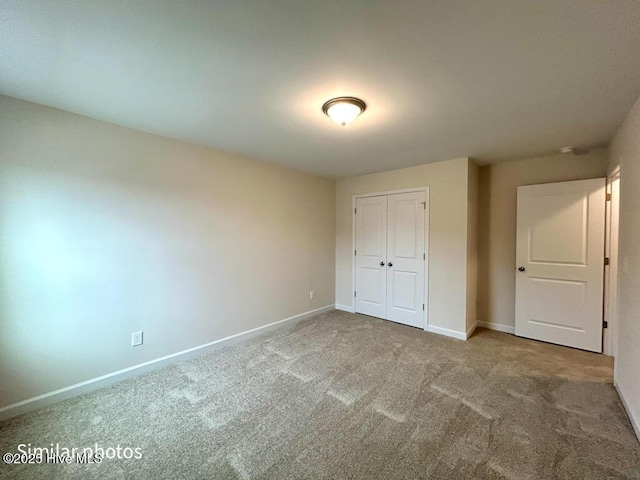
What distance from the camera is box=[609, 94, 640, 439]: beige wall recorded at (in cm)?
181

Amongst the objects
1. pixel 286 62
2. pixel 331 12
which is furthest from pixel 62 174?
pixel 331 12

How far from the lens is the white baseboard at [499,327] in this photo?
356cm

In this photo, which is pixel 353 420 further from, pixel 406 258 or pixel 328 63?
pixel 406 258

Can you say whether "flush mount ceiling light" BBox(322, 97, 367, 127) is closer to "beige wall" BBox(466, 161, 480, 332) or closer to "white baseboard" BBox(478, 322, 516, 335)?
"beige wall" BBox(466, 161, 480, 332)

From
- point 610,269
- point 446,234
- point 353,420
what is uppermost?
point 446,234

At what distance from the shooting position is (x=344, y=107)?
75.3 inches

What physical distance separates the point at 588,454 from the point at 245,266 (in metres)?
3.26

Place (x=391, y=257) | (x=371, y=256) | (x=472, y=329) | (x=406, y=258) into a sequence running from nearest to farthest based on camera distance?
(x=472, y=329) → (x=406, y=258) → (x=391, y=257) → (x=371, y=256)

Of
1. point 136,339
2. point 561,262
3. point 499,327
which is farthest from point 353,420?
point 561,262

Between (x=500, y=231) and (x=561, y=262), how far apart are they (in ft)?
2.43

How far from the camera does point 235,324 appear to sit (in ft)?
10.7

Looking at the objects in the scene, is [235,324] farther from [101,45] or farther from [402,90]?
[402,90]

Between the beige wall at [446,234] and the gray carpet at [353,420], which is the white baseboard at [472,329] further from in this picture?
the gray carpet at [353,420]

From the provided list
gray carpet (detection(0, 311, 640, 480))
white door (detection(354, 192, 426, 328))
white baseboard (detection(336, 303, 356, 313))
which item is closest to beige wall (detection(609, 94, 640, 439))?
gray carpet (detection(0, 311, 640, 480))
